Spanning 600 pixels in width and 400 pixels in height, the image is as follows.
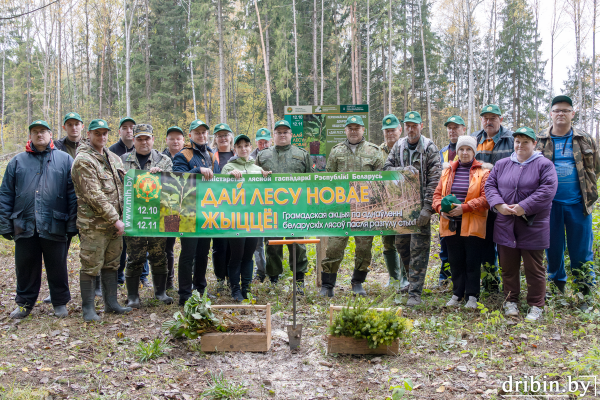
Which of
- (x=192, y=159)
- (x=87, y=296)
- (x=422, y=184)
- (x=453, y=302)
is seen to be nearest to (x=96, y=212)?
(x=87, y=296)

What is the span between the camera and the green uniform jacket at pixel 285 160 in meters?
6.27

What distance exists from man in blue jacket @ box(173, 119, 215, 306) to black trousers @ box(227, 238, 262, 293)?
0.39 meters

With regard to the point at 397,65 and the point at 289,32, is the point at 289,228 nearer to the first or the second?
the point at 289,32

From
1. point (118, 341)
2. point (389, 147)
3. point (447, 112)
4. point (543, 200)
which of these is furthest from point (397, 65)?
point (118, 341)

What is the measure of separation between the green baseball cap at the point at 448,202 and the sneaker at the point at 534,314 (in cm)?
158

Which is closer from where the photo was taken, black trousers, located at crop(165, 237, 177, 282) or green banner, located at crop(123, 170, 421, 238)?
green banner, located at crop(123, 170, 421, 238)

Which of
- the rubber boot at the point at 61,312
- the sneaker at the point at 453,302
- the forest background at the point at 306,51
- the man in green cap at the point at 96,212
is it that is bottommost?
the sneaker at the point at 453,302

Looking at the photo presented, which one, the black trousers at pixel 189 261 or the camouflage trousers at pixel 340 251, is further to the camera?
the camouflage trousers at pixel 340 251

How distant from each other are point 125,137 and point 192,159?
145 cm

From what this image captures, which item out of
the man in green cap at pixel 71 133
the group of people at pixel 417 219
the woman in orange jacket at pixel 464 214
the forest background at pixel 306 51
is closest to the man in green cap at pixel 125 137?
the man in green cap at pixel 71 133

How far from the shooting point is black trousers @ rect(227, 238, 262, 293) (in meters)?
5.86

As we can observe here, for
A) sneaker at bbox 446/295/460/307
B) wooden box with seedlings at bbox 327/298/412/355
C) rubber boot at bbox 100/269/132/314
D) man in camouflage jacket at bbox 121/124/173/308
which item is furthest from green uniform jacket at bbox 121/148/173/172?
sneaker at bbox 446/295/460/307

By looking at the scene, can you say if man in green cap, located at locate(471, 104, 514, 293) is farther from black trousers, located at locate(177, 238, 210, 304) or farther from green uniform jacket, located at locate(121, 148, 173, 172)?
green uniform jacket, located at locate(121, 148, 173, 172)

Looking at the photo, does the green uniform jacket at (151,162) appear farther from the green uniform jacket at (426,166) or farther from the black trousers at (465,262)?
the black trousers at (465,262)
